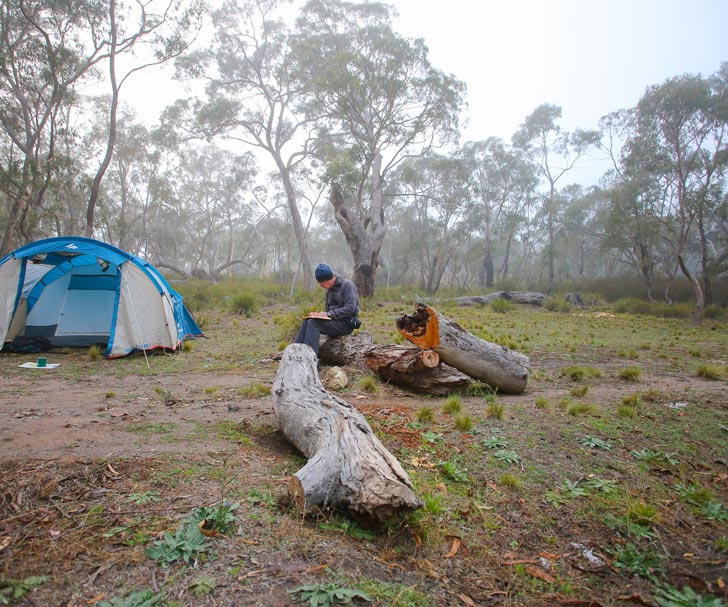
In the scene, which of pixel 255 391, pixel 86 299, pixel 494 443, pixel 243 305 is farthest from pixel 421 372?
pixel 243 305

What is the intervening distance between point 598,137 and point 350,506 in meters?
33.3

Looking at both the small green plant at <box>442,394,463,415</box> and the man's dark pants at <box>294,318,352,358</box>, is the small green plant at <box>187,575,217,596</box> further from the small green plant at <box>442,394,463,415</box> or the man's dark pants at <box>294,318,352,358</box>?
the man's dark pants at <box>294,318,352,358</box>

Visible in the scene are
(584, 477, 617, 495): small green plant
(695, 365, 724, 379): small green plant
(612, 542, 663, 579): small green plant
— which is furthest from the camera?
(695, 365, 724, 379): small green plant

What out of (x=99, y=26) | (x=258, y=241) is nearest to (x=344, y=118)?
(x=99, y=26)

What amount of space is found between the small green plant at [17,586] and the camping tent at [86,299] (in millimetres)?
5784

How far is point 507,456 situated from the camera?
9.89ft

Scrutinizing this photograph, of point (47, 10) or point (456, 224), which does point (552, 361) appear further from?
point (456, 224)

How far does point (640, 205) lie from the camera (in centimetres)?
2017

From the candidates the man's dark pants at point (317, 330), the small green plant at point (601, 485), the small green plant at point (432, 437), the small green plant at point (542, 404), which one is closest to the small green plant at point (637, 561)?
the small green plant at point (601, 485)

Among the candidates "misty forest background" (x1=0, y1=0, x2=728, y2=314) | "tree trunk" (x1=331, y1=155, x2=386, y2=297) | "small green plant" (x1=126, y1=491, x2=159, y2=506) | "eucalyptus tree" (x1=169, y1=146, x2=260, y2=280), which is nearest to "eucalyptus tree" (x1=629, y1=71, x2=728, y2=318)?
"misty forest background" (x1=0, y1=0, x2=728, y2=314)

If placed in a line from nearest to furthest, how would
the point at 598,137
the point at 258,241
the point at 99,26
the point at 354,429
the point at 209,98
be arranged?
the point at 354,429 → the point at 99,26 → the point at 209,98 → the point at 598,137 → the point at 258,241

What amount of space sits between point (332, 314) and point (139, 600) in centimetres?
414

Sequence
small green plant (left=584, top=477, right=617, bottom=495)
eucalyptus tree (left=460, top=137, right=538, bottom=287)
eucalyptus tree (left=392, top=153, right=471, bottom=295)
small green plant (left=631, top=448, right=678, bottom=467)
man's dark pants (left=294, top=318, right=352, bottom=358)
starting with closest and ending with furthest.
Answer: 1. small green plant (left=584, top=477, right=617, bottom=495)
2. small green plant (left=631, top=448, right=678, bottom=467)
3. man's dark pants (left=294, top=318, right=352, bottom=358)
4. eucalyptus tree (left=392, top=153, right=471, bottom=295)
5. eucalyptus tree (left=460, top=137, right=538, bottom=287)

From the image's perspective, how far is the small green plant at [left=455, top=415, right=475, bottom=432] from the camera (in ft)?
11.5
